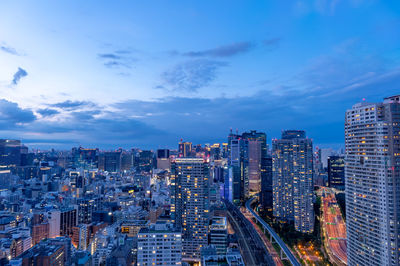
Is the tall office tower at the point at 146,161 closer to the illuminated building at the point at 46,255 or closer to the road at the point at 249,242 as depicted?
the road at the point at 249,242

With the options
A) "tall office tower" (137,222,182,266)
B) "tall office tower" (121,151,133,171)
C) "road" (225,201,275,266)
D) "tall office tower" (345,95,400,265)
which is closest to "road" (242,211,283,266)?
"road" (225,201,275,266)

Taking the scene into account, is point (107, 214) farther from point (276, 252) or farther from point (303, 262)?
point (303, 262)

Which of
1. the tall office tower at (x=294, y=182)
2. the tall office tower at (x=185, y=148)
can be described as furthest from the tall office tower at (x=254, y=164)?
the tall office tower at (x=185, y=148)

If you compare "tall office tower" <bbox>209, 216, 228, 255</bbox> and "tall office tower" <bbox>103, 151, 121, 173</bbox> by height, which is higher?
"tall office tower" <bbox>103, 151, 121, 173</bbox>

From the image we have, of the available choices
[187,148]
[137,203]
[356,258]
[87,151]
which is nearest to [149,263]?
[356,258]

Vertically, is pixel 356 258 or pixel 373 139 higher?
pixel 373 139

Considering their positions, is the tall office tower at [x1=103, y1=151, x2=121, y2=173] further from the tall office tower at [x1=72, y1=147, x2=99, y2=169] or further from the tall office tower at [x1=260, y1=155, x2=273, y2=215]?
the tall office tower at [x1=260, y1=155, x2=273, y2=215]
